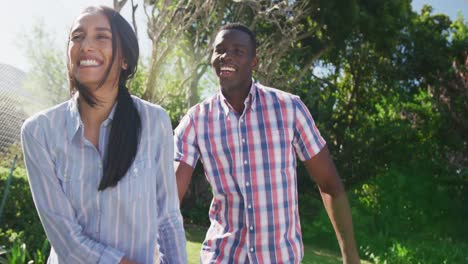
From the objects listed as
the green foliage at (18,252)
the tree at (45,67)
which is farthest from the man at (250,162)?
the tree at (45,67)

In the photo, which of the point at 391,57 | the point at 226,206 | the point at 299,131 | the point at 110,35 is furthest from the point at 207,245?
the point at 391,57

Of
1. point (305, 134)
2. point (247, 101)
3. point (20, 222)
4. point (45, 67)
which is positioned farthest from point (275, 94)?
point (45, 67)

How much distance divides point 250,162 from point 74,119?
119 centimetres

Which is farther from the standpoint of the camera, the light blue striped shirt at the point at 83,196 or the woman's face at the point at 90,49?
the woman's face at the point at 90,49

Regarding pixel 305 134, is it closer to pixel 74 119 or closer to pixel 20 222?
pixel 74 119

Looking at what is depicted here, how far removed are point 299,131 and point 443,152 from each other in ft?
39.2

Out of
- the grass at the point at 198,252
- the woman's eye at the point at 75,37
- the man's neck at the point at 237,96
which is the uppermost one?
the woman's eye at the point at 75,37

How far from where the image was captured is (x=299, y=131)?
9.81 ft

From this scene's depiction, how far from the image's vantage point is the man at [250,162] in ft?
9.02

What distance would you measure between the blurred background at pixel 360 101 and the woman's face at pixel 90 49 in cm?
610

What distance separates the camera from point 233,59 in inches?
119

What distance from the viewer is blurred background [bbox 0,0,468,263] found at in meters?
11.0

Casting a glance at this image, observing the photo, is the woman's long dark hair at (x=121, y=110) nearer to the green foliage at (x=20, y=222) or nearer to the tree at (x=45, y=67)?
the green foliage at (x=20, y=222)

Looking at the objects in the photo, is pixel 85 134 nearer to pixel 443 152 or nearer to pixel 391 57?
→ pixel 443 152
